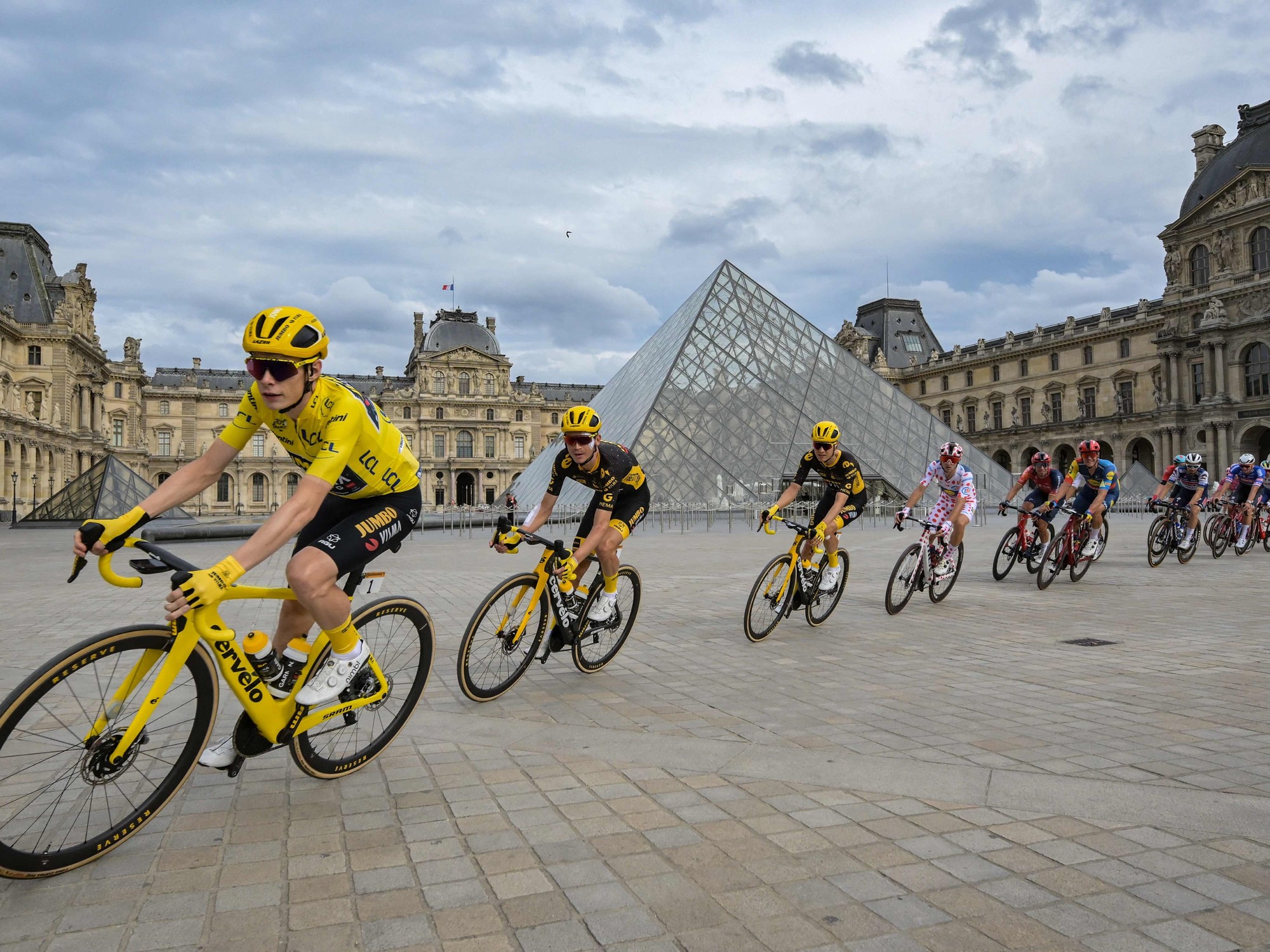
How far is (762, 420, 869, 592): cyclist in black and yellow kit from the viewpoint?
6.82 m

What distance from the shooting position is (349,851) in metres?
2.77

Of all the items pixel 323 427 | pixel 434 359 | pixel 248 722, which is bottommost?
pixel 248 722

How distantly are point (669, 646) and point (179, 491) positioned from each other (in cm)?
406

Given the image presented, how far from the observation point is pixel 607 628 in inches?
217

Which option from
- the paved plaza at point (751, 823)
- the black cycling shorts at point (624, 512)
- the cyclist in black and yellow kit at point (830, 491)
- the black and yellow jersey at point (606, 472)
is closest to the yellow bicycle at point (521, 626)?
the paved plaza at point (751, 823)

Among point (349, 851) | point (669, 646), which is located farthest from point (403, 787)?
point (669, 646)

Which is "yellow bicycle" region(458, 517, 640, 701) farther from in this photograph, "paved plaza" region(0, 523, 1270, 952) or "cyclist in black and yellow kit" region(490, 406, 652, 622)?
"paved plaza" region(0, 523, 1270, 952)

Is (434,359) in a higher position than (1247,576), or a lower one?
higher

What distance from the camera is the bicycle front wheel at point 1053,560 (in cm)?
974

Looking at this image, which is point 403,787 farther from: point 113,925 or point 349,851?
point 113,925

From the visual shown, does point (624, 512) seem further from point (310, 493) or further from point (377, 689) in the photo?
point (310, 493)

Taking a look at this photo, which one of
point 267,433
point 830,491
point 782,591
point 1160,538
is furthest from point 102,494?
point 267,433

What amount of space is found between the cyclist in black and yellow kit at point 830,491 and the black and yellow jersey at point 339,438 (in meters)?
3.78

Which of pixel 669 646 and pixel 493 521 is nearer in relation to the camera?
pixel 669 646
